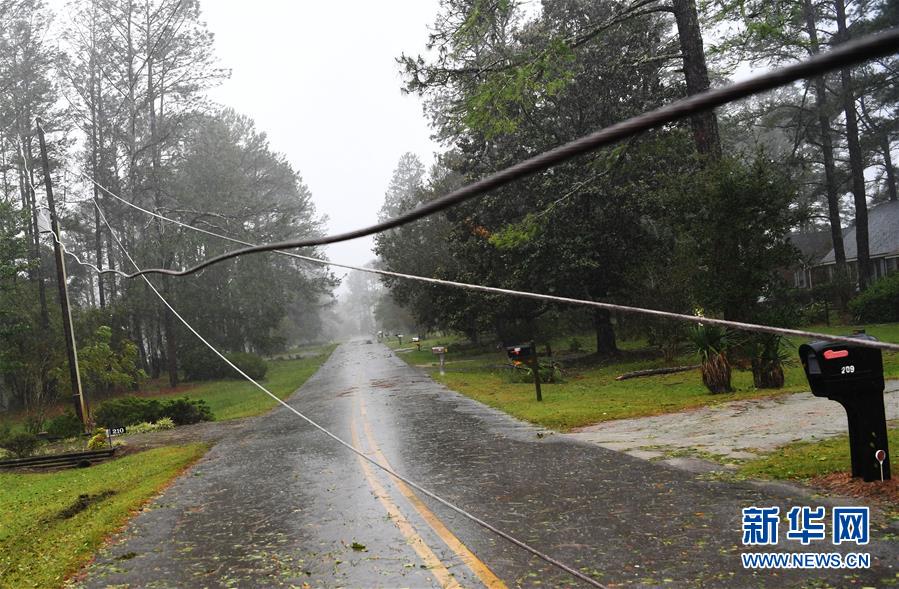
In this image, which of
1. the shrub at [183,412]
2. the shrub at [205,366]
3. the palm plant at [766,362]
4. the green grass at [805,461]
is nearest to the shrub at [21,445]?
the shrub at [183,412]

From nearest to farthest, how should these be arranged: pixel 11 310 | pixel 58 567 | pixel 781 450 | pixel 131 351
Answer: pixel 58 567
pixel 781 450
pixel 131 351
pixel 11 310

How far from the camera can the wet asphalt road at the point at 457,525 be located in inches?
188

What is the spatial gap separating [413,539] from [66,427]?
51.6ft

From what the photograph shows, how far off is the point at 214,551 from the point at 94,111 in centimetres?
4012

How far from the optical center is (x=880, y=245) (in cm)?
4053

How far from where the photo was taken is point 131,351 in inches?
1045

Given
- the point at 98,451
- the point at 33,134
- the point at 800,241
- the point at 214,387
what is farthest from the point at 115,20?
the point at 800,241

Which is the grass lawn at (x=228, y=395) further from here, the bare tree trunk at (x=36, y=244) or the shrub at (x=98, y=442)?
the shrub at (x=98, y=442)

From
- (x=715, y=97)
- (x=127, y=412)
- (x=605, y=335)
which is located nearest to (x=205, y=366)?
(x=127, y=412)

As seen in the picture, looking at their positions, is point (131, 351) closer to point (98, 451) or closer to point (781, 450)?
point (98, 451)

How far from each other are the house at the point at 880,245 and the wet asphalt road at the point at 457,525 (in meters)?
34.4

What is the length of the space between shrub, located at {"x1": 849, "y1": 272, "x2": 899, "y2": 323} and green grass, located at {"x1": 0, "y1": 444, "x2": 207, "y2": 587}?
89.7ft

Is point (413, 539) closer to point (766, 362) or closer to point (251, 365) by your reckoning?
point (766, 362)

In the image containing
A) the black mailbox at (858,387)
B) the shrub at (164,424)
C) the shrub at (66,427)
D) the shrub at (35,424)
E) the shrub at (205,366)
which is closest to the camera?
the black mailbox at (858,387)
